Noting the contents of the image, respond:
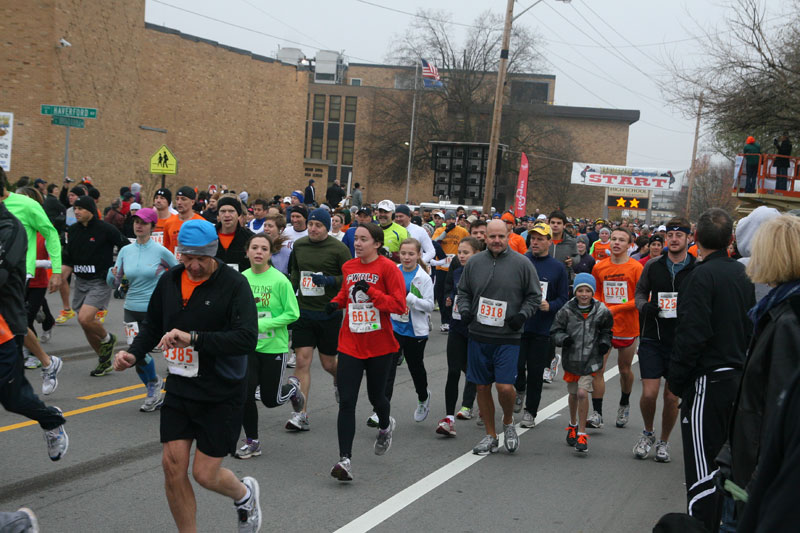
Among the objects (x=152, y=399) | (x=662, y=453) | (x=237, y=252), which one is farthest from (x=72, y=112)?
(x=662, y=453)

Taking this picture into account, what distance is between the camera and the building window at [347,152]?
265 ft

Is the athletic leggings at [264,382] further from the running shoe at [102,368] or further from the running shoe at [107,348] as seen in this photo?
the running shoe at [102,368]

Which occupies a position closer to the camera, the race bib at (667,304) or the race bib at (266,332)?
the race bib at (266,332)

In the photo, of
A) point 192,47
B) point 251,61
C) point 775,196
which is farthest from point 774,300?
point 251,61

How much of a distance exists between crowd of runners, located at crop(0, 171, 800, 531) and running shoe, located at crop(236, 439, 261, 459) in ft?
0.06

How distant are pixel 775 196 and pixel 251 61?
38.6m

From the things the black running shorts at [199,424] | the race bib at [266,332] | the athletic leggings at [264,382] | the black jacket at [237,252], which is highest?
the black jacket at [237,252]

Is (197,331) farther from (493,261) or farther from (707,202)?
(707,202)

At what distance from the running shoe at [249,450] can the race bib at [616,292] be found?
168 inches

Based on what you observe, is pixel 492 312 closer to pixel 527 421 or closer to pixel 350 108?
pixel 527 421

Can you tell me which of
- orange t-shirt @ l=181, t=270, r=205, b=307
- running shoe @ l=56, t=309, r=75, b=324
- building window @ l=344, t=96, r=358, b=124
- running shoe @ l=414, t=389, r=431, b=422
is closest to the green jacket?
running shoe @ l=414, t=389, r=431, b=422

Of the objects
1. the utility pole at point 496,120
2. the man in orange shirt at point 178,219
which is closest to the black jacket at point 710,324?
the man in orange shirt at point 178,219

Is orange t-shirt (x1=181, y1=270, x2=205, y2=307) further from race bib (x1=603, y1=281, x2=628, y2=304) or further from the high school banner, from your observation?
the high school banner

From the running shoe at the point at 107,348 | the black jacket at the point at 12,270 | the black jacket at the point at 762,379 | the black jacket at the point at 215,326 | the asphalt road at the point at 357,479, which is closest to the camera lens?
the black jacket at the point at 762,379
